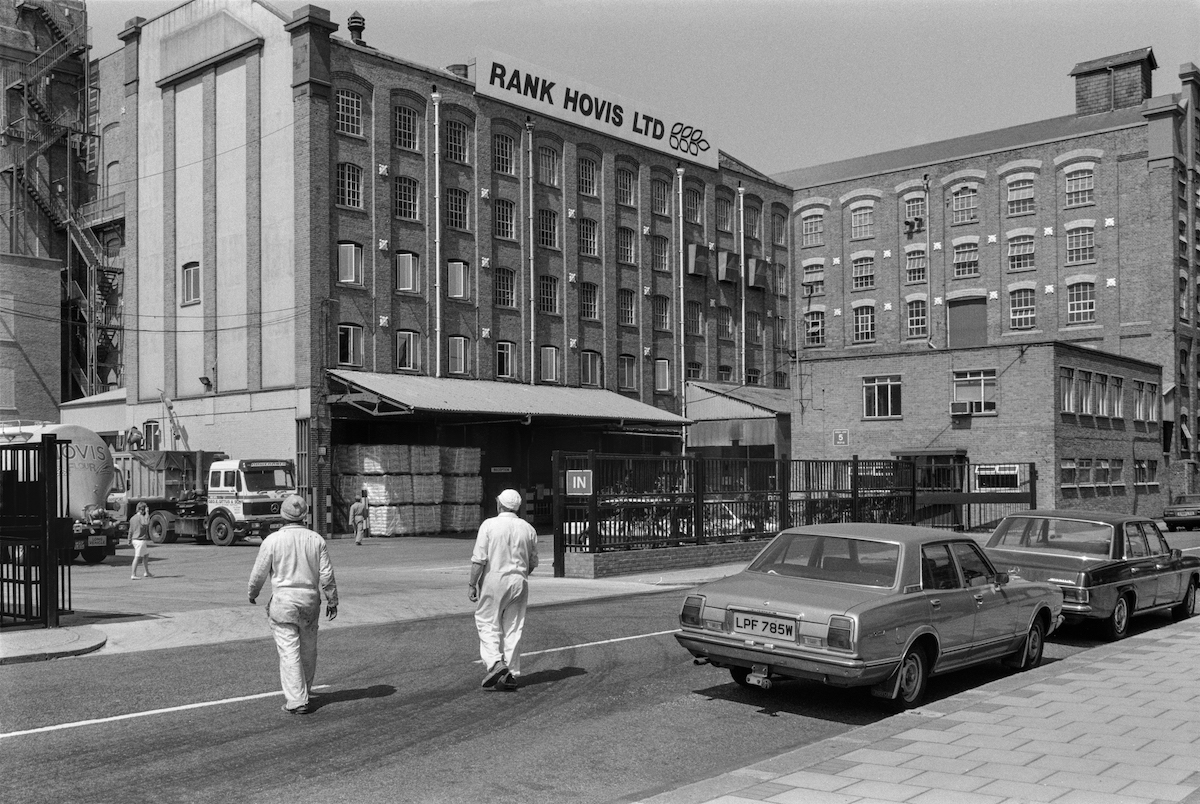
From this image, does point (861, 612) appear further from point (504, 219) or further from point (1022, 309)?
point (1022, 309)

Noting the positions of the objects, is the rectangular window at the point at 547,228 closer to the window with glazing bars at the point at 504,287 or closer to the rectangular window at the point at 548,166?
the rectangular window at the point at 548,166

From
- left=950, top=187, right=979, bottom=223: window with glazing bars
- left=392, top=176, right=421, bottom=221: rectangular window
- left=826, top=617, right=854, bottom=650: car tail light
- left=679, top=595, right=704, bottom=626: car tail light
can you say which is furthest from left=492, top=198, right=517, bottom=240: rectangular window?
left=826, top=617, right=854, bottom=650: car tail light

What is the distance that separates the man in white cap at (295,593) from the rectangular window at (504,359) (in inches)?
Answer: 1389

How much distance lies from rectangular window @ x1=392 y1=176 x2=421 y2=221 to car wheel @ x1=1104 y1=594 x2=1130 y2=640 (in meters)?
32.1

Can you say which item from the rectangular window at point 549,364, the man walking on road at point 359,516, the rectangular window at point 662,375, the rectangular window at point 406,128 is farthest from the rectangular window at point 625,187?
the man walking on road at point 359,516

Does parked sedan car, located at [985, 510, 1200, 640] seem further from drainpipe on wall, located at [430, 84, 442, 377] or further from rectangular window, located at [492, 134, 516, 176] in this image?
rectangular window, located at [492, 134, 516, 176]

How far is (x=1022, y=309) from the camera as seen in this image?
191ft

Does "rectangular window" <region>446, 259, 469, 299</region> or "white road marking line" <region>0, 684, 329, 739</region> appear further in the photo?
"rectangular window" <region>446, 259, 469, 299</region>

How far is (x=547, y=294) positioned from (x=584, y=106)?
327 inches

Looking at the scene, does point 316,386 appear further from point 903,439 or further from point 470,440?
point 903,439

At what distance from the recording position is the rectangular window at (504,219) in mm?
44469

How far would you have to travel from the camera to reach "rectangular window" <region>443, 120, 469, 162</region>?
42656 mm

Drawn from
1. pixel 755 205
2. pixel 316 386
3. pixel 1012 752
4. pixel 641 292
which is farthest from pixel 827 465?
pixel 755 205

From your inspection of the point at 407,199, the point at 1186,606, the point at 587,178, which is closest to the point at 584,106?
the point at 587,178
